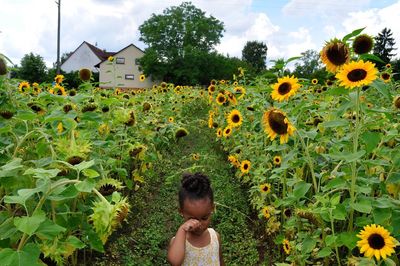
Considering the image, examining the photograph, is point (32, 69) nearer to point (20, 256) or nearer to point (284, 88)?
point (284, 88)

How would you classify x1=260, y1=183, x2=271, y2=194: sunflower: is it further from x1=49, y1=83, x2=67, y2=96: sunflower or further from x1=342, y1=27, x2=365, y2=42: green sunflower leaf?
x1=49, y1=83, x2=67, y2=96: sunflower

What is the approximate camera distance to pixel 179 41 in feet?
152

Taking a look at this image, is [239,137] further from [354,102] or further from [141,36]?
[141,36]

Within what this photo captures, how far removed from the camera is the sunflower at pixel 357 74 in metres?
1.87

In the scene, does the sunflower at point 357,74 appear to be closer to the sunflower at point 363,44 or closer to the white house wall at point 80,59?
the sunflower at point 363,44

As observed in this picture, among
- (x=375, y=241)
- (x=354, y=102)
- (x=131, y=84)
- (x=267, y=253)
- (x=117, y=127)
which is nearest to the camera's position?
(x=375, y=241)

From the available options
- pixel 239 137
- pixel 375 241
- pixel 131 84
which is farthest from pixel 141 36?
pixel 375 241

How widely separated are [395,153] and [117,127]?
234 centimetres

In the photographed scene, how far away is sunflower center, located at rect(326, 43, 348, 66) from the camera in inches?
83.0

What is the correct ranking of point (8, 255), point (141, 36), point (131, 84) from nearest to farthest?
point (8, 255), point (131, 84), point (141, 36)

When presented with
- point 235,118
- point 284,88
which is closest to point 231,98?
point 235,118

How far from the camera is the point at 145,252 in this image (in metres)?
3.26

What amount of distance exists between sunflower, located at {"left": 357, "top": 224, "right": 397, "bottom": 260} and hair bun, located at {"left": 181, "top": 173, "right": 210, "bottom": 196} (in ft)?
2.33

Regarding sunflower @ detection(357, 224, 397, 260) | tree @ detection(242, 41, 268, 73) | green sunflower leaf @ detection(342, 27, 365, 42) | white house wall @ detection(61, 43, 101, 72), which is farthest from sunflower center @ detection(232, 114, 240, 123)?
tree @ detection(242, 41, 268, 73)
